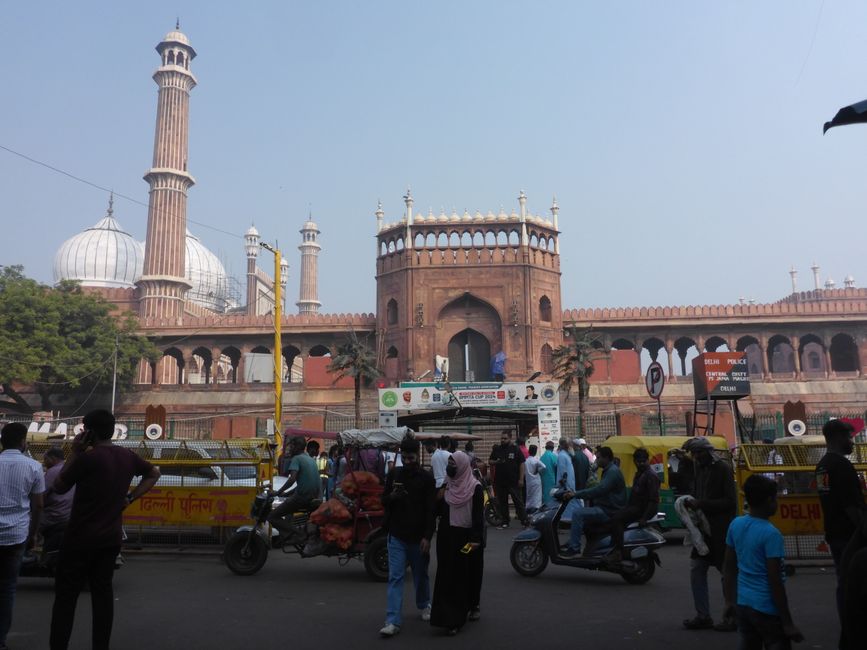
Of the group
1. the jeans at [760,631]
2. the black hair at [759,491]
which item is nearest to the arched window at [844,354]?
the black hair at [759,491]

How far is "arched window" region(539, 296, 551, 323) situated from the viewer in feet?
116

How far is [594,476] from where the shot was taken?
12.8 metres

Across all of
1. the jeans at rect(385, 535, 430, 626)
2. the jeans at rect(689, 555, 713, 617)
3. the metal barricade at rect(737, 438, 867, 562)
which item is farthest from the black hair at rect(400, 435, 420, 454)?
the metal barricade at rect(737, 438, 867, 562)

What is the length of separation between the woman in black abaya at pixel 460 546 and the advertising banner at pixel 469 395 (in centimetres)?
1320

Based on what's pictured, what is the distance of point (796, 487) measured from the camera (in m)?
7.93

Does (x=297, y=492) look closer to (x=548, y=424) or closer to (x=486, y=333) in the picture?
(x=548, y=424)

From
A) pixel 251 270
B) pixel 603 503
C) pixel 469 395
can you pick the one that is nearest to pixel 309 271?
pixel 251 270

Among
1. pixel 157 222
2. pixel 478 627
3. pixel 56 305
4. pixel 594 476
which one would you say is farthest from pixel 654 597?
pixel 157 222

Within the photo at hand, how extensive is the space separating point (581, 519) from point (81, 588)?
4.81 metres

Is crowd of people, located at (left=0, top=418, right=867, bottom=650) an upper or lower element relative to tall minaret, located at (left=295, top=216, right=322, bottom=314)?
lower

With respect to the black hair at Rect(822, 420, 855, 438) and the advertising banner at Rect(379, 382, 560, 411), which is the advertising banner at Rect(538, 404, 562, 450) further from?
the black hair at Rect(822, 420, 855, 438)

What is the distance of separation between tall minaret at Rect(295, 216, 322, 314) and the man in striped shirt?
6320cm

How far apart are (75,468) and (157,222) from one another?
43180 mm

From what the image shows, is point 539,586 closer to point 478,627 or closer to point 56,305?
point 478,627
